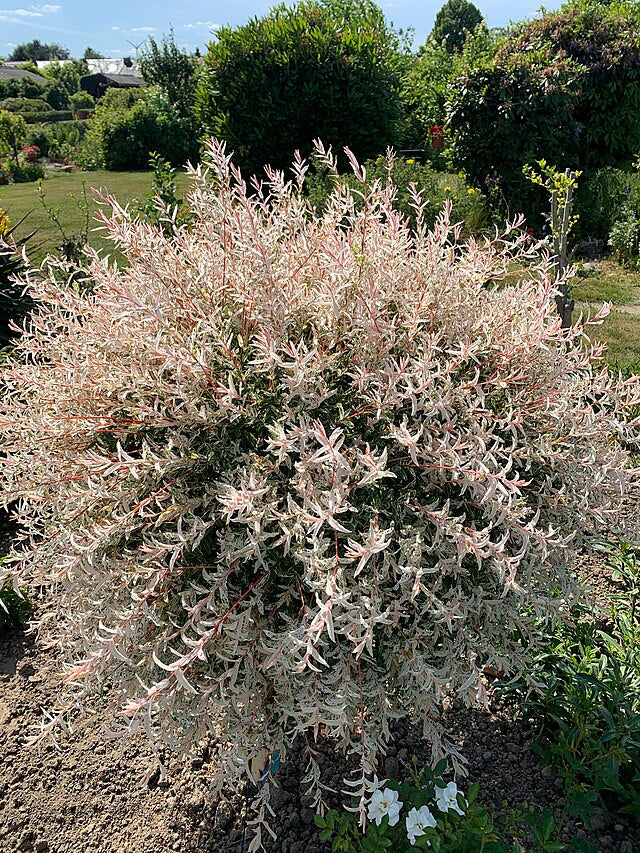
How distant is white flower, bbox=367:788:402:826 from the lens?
6.00 ft

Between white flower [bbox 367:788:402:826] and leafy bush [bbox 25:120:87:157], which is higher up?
leafy bush [bbox 25:120:87:157]

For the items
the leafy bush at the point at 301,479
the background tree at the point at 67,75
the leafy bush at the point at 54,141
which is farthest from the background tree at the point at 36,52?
the leafy bush at the point at 301,479

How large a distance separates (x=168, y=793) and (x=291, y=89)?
6.92 m

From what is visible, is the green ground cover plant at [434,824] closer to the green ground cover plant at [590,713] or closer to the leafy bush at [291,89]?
the green ground cover plant at [590,713]

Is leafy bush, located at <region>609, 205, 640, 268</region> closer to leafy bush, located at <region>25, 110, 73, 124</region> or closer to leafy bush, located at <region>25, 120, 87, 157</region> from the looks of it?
leafy bush, located at <region>25, 120, 87, 157</region>

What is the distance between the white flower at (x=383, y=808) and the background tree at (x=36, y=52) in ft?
421

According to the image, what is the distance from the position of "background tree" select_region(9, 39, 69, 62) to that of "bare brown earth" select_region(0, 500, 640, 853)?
12737 cm

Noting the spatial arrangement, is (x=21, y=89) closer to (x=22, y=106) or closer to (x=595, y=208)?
(x=22, y=106)

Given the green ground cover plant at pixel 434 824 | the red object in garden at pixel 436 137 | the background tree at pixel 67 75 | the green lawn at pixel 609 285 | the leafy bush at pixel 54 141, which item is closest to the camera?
the green ground cover plant at pixel 434 824

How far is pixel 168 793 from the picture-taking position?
2.32 meters

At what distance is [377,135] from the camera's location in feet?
24.7

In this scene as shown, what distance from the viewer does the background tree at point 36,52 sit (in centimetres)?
10819

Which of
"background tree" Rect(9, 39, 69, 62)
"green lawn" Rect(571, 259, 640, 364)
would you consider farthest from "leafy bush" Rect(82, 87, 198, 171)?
"background tree" Rect(9, 39, 69, 62)

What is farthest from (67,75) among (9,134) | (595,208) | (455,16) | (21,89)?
(595,208)
